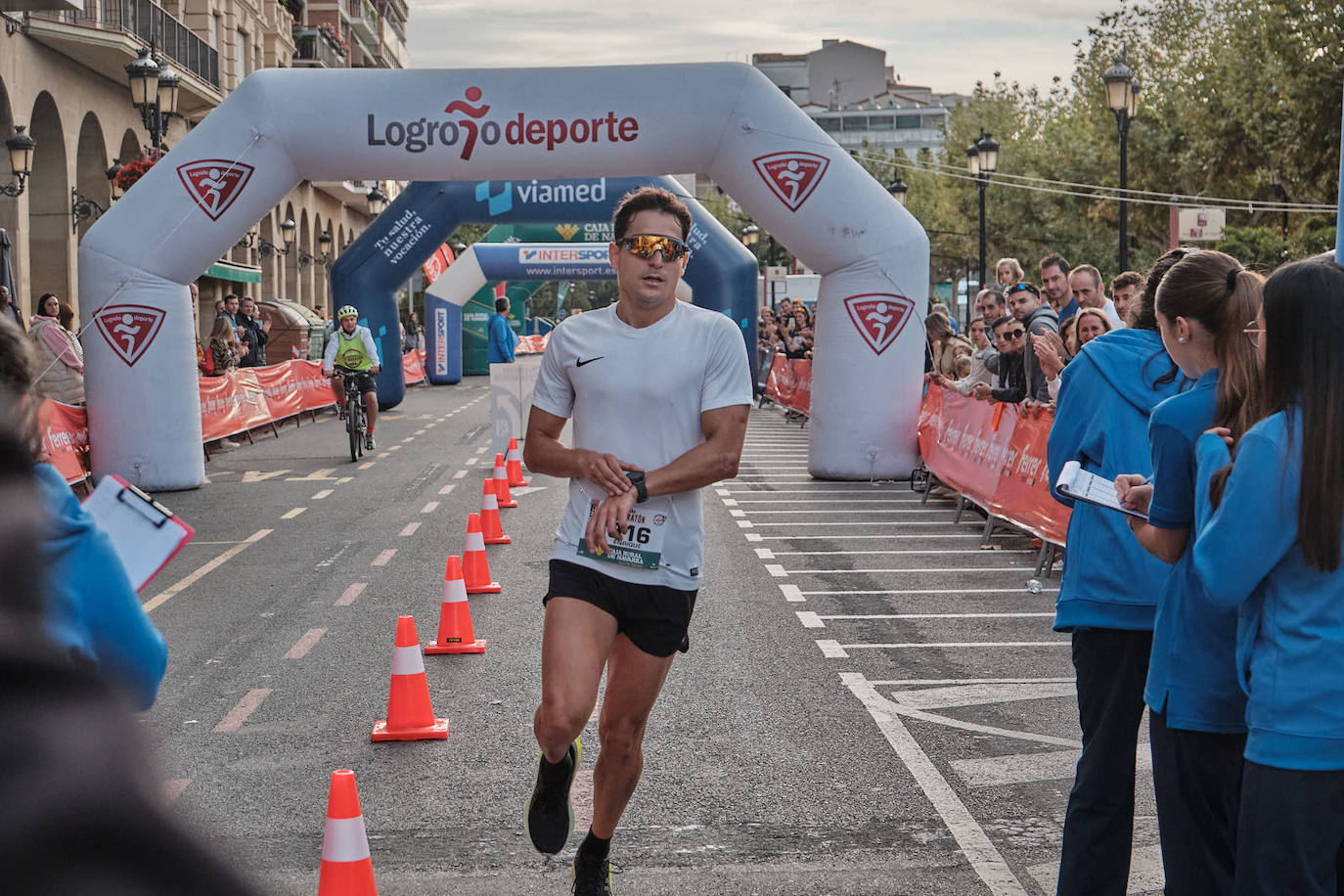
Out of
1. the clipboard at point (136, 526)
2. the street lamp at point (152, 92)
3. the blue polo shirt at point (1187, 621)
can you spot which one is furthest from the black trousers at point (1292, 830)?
the street lamp at point (152, 92)

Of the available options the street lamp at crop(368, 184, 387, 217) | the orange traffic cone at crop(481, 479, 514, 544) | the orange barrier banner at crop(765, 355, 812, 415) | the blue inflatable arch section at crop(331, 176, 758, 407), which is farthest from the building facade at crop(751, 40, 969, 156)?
the orange traffic cone at crop(481, 479, 514, 544)

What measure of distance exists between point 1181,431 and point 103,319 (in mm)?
14334

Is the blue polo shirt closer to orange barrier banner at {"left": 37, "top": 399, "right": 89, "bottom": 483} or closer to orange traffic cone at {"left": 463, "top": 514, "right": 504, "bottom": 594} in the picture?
orange traffic cone at {"left": 463, "top": 514, "right": 504, "bottom": 594}

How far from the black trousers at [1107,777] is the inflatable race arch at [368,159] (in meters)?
12.6

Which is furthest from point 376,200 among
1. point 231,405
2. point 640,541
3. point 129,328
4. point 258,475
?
point 640,541

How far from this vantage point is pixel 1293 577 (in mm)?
3100

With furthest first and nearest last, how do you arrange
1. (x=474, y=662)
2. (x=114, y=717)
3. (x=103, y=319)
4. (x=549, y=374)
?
(x=103, y=319) < (x=474, y=662) < (x=549, y=374) < (x=114, y=717)

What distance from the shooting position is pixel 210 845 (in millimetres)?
1327

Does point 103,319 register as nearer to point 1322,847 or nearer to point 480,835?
point 480,835

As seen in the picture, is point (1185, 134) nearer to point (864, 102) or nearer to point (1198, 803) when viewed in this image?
point (1198, 803)

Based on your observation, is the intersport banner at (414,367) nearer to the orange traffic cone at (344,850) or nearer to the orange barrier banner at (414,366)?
the orange barrier banner at (414,366)

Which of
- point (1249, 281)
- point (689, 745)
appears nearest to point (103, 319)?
point (689, 745)

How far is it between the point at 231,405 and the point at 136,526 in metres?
21.1

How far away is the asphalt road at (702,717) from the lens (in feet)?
16.4
